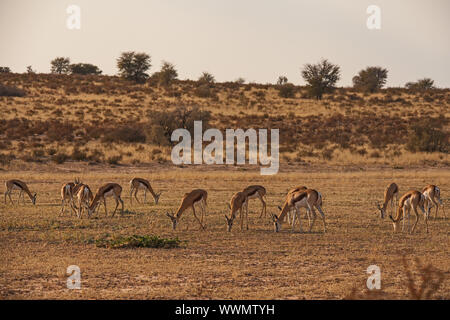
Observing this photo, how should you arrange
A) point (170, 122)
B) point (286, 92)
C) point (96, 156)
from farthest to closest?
point (286, 92) → point (170, 122) → point (96, 156)

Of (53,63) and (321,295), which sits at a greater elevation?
(53,63)

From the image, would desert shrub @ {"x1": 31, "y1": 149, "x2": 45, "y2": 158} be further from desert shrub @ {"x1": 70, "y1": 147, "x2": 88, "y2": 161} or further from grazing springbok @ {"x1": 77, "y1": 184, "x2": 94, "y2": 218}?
grazing springbok @ {"x1": 77, "y1": 184, "x2": 94, "y2": 218}

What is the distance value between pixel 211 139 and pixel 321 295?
34901mm

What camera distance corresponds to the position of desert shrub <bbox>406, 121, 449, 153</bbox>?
40656 millimetres

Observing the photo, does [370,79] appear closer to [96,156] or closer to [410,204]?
[96,156]

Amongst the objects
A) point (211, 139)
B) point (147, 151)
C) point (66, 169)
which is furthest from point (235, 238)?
point (211, 139)

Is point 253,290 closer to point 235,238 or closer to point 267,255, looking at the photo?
point 267,255

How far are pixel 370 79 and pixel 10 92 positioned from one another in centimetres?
4208

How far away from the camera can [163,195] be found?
22.6 m

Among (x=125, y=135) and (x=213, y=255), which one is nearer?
(x=213, y=255)

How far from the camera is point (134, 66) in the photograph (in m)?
70.7

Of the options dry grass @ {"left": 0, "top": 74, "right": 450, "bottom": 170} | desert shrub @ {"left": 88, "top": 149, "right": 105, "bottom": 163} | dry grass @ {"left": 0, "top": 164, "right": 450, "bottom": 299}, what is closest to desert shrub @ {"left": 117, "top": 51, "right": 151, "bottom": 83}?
dry grass @ {"left": 0, "top": 74, "right": 450, "bottom": 170}

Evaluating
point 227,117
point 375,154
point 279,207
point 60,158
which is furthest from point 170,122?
point 279,207
